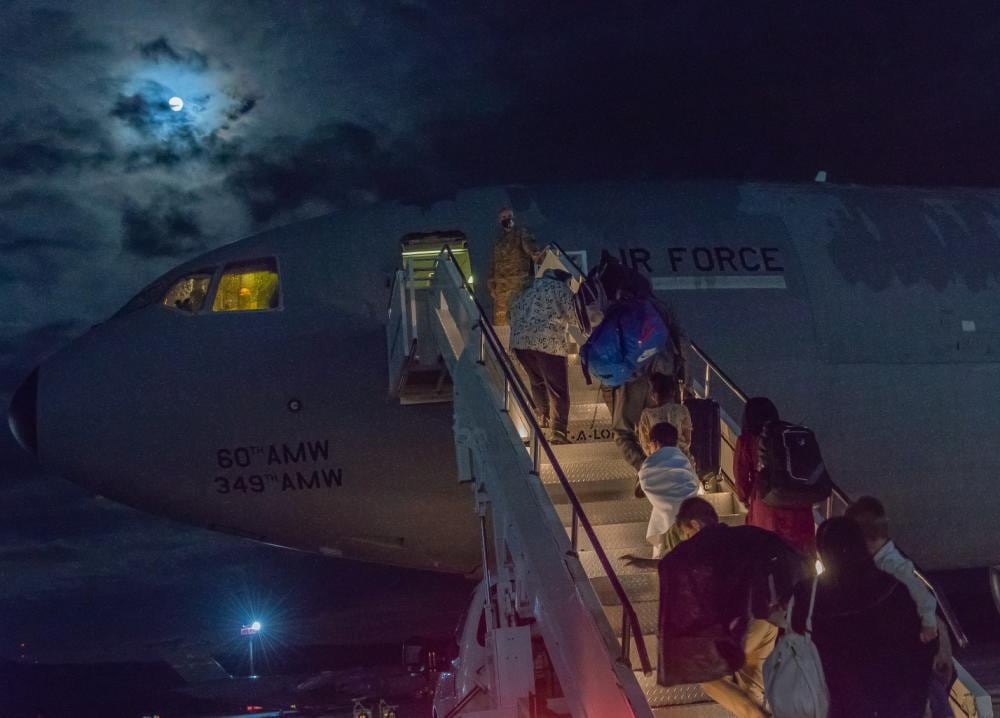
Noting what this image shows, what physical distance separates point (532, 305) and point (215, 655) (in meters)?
111

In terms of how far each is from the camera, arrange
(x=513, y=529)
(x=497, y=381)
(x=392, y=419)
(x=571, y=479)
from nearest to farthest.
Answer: (x=513, y=529), (x=571, y=479), (x=497, y=381), (x=392, y=419)

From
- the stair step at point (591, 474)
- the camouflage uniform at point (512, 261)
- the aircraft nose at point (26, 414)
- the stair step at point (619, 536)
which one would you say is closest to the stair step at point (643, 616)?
the stair step at point (619, 536)

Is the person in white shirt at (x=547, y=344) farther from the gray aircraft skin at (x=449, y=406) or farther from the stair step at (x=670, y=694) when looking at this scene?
the gray aircraft skin at (x=449, y=406)

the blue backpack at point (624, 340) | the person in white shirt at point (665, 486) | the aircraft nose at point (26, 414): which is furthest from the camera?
the aircraft nose at point (26, 414)

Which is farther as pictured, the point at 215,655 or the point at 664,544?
the point at 215,655

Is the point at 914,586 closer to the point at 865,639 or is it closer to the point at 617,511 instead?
the point at 865,639

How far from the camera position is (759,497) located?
548 cm

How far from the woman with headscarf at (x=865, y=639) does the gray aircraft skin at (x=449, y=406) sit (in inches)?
277

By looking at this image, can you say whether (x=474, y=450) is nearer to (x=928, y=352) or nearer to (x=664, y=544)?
(x=664, y=544)

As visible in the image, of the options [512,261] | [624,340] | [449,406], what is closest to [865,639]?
[624,340]

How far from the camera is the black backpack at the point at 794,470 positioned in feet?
17.2

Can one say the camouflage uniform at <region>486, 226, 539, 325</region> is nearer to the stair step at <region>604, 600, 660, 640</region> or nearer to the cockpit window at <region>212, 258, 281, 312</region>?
the cockpit window at <region>212, 258, 281, 312</region>

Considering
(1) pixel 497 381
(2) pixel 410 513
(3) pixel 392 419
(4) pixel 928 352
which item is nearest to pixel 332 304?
(3) pixel 392 419

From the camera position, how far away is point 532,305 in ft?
24.3
